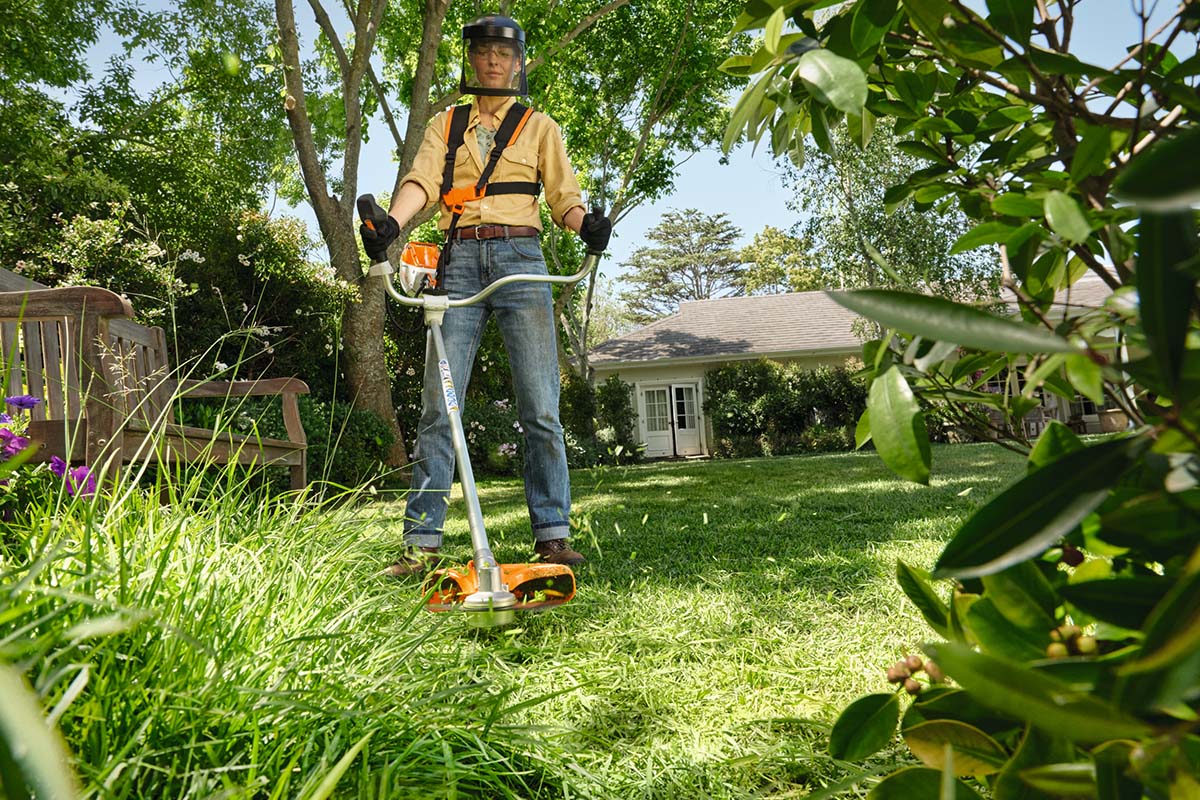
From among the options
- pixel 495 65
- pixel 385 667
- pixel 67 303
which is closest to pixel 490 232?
pixel 495 65

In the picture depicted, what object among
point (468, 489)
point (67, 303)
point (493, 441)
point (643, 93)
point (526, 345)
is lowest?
point (493, 441)

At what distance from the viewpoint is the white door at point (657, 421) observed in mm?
22431

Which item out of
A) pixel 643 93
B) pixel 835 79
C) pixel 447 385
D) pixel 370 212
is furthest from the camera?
pixel 643 93

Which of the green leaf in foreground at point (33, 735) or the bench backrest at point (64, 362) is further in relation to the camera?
the bench backrest at point (64, 362)

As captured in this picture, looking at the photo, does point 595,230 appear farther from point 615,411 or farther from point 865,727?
point 615,411

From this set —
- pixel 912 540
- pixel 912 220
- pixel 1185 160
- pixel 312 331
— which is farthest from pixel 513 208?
pixel 912 220

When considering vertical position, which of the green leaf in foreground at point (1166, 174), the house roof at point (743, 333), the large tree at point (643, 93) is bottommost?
the green leaf in foreground at point (1166, 174)

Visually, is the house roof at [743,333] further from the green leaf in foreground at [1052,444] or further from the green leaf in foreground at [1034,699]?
the green leaf in foreground at [1034,699]

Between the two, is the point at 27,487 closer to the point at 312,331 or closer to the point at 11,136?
the point at 312,331

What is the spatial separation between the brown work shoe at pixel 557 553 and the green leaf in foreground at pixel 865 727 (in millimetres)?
2289

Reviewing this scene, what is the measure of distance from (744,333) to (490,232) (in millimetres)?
21018

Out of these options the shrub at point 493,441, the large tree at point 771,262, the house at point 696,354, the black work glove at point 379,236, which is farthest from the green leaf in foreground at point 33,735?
the large tree at point 771,262

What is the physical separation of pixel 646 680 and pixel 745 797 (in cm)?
53

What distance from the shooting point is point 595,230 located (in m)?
2.87
